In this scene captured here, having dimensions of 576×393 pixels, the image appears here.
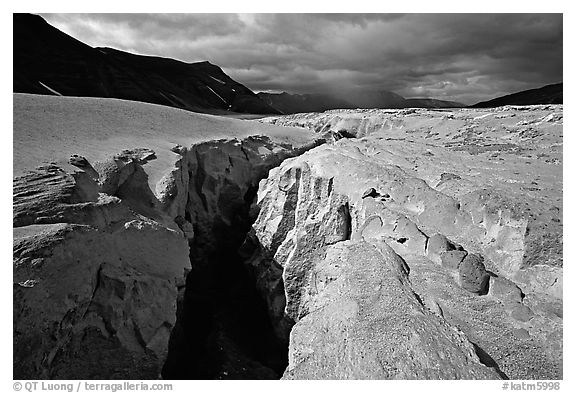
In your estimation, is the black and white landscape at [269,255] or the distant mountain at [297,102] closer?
the black and white landscape at [269,255]

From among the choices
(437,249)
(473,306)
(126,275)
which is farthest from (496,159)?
(126,275)

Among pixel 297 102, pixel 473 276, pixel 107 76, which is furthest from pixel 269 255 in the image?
pixel 297 102

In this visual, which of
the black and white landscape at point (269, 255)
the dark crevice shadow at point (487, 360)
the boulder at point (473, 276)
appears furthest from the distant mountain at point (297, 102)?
the dark crevice shadow at point (487, 360)

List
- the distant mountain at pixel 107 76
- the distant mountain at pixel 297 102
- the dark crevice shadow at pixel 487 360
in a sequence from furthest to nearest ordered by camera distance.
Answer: the distant mountain at pixel 297 102 < the distant mountain at pixel 107 76 < the dark crevice shadow at pixel 487 360

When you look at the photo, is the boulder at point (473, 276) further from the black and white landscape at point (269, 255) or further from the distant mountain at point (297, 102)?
the distant mountain at point (297, 102)

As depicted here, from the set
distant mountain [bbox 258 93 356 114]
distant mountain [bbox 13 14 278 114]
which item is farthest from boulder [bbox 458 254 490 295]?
distant mountain [bbox 258 93 356 114]

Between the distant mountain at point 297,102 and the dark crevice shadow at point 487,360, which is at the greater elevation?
the distant mountain at point 297,102

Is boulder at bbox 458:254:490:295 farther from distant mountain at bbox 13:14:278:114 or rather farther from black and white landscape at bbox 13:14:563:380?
distant mountain at bbox 13:14:278:114
